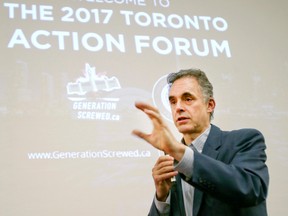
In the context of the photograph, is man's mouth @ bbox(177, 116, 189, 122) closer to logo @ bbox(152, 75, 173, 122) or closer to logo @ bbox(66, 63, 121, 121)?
logo @ bbox(66, 63, 121, 121)

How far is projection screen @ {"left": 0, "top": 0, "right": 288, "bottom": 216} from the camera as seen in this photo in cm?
253

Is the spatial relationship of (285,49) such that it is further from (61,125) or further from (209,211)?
(209,211)

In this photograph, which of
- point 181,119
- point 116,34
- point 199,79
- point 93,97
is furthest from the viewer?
point 116,34

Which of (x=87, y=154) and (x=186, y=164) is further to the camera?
(x=87, y=154)

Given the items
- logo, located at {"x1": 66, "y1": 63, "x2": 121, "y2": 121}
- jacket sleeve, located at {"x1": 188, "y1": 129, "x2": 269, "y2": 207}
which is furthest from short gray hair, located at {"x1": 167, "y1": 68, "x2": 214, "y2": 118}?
logo, located at {"x1": 66, "y1": 63, "x2": 121, "y2": 121}

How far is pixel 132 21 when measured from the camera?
123 inches

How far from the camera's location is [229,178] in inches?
45.6

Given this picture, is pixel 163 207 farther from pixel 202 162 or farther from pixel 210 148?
pixel 202 162

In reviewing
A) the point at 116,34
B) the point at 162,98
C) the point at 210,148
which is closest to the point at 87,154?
the point at 162,98

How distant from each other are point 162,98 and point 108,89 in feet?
1.39

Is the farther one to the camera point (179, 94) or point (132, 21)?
point (132, 21)

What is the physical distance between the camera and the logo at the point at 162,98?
2.92 meters

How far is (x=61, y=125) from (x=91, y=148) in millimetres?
254

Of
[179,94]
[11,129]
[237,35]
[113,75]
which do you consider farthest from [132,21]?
[179,94]
